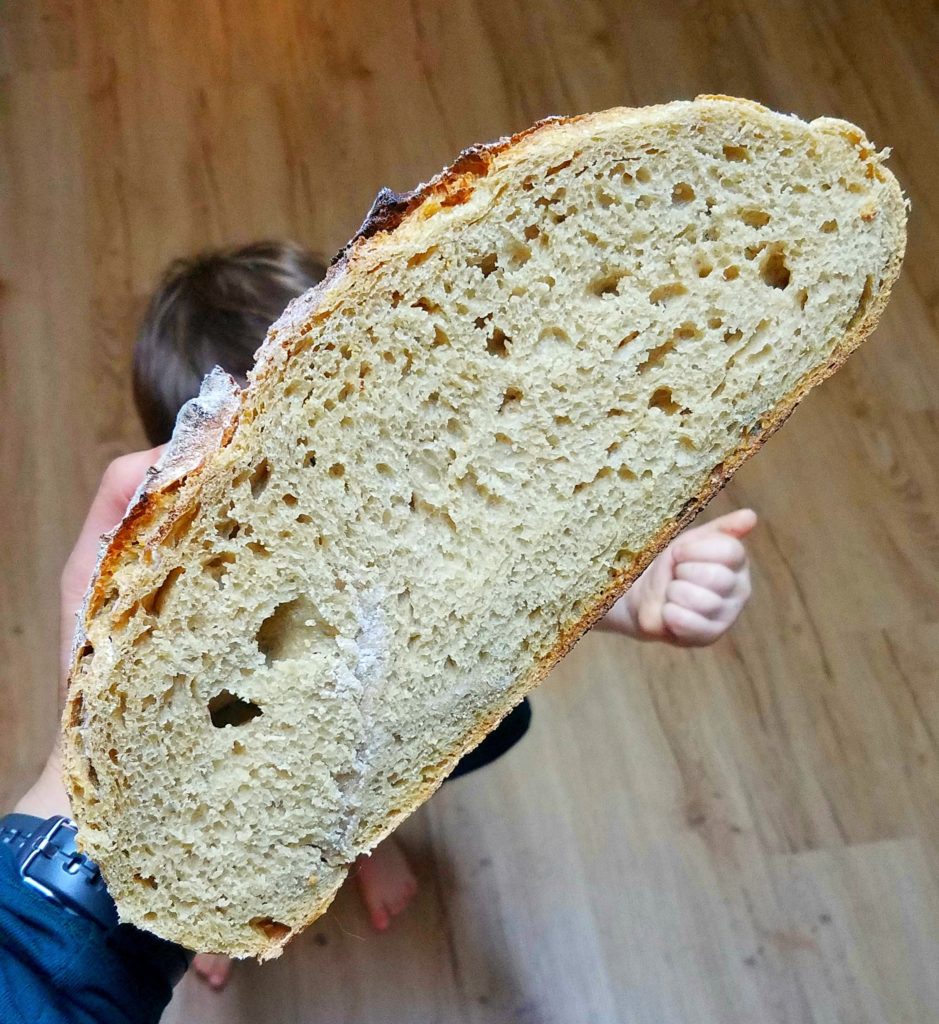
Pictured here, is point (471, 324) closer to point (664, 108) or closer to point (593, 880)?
point (664, 108)

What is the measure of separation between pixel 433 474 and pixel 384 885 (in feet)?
3.15

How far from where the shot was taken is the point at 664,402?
0.67 meters

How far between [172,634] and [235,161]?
4.77 feet

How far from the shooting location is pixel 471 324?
609 millimetres

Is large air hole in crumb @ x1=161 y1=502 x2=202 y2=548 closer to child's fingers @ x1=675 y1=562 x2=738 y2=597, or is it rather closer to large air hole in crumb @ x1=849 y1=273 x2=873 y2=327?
large air hole in crumb @ x1=849 y1=273 x2=873 y2=327

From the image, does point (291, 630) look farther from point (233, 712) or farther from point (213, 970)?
point (213, 970)

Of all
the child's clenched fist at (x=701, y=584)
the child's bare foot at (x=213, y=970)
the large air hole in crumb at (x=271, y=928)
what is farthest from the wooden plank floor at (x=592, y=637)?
the large air hole in crumb at (x=271, y=928)

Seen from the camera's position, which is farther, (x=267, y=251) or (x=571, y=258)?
(x=267, y=251)

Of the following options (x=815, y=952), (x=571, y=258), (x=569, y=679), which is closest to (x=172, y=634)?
(x=571, y=258)

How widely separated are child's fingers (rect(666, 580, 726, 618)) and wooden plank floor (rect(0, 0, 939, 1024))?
49 cm

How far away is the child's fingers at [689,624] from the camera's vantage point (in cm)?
104

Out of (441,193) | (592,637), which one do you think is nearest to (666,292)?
(441,193)

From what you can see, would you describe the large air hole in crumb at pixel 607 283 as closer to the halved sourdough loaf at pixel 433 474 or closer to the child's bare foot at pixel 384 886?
the halved sourdough loaf at pixel 433 474

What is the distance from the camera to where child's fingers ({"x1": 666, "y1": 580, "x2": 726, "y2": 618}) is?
1.04 metres
